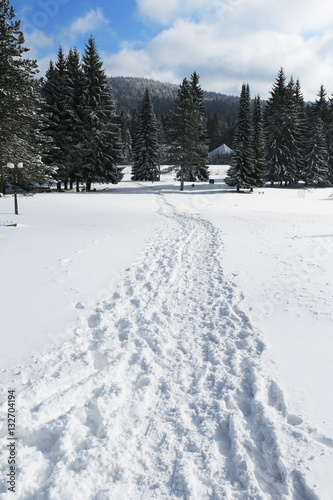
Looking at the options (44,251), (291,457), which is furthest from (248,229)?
(291,457)

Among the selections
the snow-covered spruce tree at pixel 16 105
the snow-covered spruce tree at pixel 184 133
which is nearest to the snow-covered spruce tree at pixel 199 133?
the snow-covered spruce tree at pixel 184 133

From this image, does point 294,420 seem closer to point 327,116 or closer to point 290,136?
point 290,136

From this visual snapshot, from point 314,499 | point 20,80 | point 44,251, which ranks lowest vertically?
point 314,499

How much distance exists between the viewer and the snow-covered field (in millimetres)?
2453

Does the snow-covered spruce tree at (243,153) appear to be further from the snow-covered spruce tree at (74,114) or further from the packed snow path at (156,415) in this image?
the packed snow path at (156,415)

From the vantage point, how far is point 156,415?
307 centimetres

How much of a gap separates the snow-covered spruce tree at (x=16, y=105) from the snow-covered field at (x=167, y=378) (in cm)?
1425

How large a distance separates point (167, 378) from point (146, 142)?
4341 centimetres

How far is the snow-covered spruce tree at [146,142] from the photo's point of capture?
142ft

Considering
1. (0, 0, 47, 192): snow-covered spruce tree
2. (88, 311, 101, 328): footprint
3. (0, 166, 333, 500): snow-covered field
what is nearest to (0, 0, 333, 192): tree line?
(0, 0, 47, 192): snow-covered spruce tree

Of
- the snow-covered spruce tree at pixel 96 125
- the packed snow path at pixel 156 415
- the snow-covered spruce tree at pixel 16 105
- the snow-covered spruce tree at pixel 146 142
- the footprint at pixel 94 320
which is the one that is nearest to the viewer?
the packed snow path at pixel 156 415

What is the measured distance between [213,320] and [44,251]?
579 centimetres

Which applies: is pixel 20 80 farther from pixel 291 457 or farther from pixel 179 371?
pixel 291 457

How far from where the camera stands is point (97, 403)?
3.12 m
